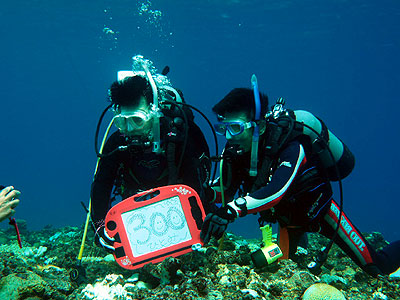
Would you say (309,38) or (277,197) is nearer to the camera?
(277,197)

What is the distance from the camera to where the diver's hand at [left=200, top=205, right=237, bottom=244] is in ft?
9.78

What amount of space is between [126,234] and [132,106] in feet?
5.57

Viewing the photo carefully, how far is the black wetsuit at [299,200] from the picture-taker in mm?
3279

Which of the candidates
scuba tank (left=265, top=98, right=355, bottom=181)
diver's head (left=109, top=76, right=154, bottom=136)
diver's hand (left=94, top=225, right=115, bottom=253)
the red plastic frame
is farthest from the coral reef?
diver's head (left=109, top=76, right=154, bottom=136)

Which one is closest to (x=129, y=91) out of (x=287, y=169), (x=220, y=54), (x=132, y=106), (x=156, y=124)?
(x=132, y=106)

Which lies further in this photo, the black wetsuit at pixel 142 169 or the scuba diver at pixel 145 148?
the black wetsuit at pixel 142 169

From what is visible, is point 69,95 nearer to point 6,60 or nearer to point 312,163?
point 6,60

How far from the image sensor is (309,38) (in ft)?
118

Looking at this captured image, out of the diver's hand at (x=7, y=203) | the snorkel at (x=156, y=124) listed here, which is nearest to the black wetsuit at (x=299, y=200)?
the snorkel at (x=156, y=124)

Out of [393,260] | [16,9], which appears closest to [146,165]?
[393,260]

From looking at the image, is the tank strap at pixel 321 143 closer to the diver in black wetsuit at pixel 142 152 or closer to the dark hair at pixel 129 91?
the diver in black wetsuit at pixel 142 152

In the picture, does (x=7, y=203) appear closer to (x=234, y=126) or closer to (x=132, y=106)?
(x=132, y=106)

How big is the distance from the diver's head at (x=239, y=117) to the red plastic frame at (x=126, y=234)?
1080 millimetres

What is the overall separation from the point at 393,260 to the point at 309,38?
3677 centimetres
